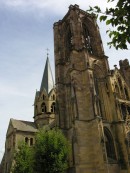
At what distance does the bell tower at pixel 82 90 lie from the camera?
86.8ft

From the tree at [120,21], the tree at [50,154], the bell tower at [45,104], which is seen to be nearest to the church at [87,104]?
the bell tower at [45,104]

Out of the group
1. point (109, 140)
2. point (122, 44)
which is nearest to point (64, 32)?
point (109, 140)

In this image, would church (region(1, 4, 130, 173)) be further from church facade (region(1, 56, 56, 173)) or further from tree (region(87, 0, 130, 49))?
tree (region(87, 0, 130, 49))

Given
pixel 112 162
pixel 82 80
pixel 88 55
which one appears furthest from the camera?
pixel 88 55

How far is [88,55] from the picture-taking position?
34375 mm

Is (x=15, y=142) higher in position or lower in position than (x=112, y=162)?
higher

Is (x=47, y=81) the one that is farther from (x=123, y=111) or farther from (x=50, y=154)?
(x=50, y=154)

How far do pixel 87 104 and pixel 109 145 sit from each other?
5.99 metres

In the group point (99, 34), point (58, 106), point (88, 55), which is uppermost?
point (99, 34)

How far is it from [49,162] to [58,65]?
1910 cm

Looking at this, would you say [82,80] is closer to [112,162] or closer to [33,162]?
[112,162]

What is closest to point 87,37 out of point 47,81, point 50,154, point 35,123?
point 47,81

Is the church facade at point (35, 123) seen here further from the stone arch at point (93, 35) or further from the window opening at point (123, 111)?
the stone arch at point (93, 35)

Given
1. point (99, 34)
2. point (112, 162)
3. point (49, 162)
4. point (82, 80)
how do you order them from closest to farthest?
point (49, 162), point (112, 162), point (82, 80), point (99, 34)
